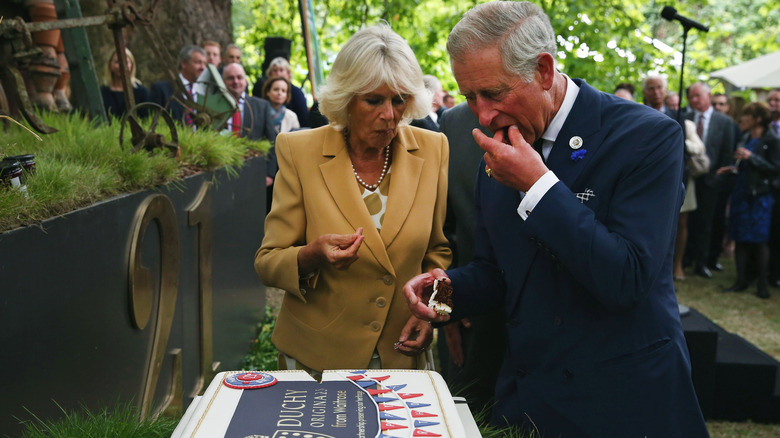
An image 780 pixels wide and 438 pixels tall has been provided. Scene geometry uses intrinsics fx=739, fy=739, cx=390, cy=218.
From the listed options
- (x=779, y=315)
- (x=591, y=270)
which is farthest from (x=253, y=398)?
(x=779, y=315)

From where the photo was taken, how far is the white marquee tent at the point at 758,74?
1189cm

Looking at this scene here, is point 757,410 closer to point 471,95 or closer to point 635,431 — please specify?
point 635,431

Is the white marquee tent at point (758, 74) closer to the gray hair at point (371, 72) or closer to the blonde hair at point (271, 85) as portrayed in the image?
the blonde hair at point (271, 85)

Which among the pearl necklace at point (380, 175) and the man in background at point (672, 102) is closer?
the pearl necklace at point (380, 175)

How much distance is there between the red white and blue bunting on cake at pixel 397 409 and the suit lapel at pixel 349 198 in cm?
107

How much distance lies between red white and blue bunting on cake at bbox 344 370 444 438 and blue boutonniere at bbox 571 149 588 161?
731 millimetres

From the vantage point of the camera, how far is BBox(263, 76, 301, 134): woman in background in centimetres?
802

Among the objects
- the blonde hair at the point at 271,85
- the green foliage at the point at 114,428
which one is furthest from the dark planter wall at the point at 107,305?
the blonde hair at the point at 271,85

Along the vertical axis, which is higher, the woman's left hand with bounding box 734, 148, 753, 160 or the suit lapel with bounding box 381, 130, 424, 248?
the suit lapel with bounding box 381, 130, 424, 248

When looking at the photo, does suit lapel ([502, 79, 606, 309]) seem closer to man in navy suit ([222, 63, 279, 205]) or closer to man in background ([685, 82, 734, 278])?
man in navy suit ([222, 63, 279, 205])

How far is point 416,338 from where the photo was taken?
2.53m

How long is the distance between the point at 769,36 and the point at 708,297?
67.0ft

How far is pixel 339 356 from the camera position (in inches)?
101

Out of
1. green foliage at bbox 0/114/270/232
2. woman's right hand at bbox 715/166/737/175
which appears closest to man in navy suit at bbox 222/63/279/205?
green foliage at bbox 0/114/270/232
